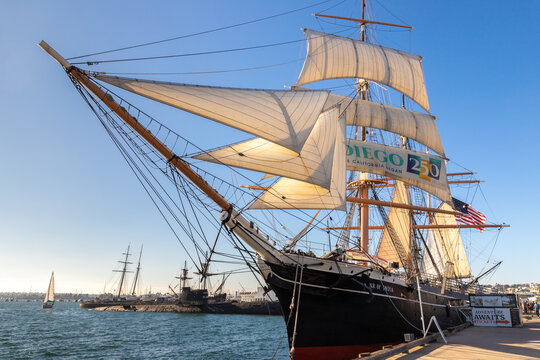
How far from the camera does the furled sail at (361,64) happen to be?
2886 centimetres

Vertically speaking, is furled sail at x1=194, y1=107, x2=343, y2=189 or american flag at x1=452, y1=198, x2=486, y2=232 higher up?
american flag at x1=452, y1=198, x2=486, y2=232

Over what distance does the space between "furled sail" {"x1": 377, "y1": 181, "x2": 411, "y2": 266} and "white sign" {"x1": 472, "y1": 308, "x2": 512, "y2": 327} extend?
9171mm

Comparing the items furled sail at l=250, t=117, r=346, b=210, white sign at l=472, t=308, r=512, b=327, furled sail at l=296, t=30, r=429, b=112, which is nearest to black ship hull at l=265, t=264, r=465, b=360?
furled sail at l=250, t=117, r=346, b=210

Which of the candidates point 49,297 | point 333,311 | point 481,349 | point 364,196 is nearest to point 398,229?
point 364,196

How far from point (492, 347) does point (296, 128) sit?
33.6 ft

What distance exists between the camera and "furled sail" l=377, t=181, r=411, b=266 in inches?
1194

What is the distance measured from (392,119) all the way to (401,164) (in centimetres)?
456

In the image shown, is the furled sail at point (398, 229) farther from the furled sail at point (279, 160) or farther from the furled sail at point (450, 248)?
the furled sail at point (279, 160)

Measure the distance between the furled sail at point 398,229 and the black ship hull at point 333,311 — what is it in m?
13.9

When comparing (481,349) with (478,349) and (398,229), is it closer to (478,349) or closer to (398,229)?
(478,349)

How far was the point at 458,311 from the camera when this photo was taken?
90.8 feet

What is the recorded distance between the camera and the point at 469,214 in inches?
1380

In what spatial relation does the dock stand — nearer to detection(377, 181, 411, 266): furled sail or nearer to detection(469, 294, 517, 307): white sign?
detection(469, 294, 517, 307): white sign

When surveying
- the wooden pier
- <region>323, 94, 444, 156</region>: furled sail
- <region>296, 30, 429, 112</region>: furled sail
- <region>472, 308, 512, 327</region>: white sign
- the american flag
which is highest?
<region>296, 30, 429, 112</region>: furled sail
